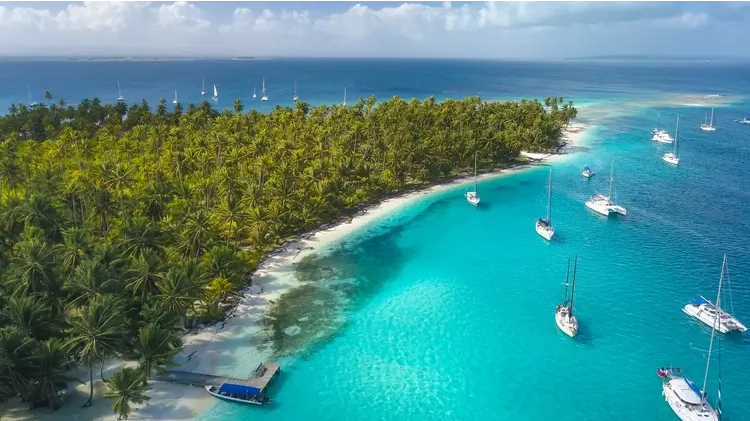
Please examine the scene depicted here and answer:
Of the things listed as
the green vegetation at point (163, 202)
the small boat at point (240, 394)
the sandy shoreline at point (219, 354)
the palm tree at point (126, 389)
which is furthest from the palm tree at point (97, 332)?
the small boat at point (240, 394)

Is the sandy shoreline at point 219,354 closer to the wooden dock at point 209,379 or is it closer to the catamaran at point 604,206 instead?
the wooden dock at point 209,379

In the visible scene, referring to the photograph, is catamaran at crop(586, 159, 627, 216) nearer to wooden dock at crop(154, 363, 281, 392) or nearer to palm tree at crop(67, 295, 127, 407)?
wooden dock at crop(154, 363, 281, 392)

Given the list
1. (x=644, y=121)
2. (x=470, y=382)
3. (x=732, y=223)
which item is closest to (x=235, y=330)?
(x=470, y=382)

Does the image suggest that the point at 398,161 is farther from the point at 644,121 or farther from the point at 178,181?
the point at 644,121

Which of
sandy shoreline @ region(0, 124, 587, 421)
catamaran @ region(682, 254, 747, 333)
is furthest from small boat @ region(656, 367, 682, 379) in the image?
sandy shoreline @ region(0, 124, 587, 421)

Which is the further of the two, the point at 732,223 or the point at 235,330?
the point at 732,223

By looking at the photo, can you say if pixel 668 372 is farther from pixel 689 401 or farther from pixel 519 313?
pixel 519 313

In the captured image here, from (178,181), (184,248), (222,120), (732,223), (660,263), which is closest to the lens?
(184,248)
